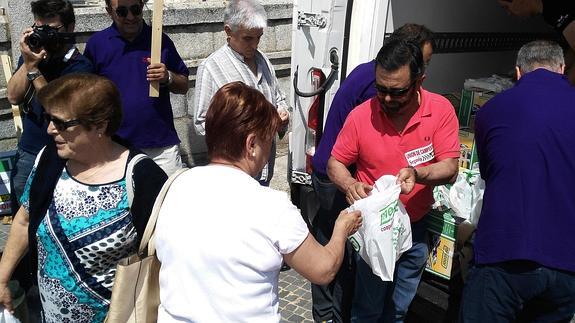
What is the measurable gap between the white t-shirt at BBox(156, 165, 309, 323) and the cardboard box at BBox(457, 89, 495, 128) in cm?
236

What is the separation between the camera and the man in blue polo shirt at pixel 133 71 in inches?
124

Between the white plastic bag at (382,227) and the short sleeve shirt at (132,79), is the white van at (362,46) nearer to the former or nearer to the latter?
the white plastic bag at (382,227)

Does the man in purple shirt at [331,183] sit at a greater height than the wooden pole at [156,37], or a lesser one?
lesser

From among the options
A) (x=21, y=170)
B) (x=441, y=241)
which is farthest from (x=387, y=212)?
(x=21, y=170)

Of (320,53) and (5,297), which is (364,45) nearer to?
(320,53)

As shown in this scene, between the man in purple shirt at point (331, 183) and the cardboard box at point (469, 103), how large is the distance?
1108 mm

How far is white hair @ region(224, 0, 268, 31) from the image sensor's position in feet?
10.6

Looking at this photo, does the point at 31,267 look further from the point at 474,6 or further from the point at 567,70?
the point at 474,6

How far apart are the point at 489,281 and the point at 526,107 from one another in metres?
0.67

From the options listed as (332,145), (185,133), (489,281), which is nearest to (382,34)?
(332,145)

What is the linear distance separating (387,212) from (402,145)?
34 centimetres

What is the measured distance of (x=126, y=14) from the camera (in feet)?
10.3

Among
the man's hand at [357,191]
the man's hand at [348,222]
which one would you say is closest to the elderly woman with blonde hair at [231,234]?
the man's hand at [348,222]

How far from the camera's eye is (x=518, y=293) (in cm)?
213
